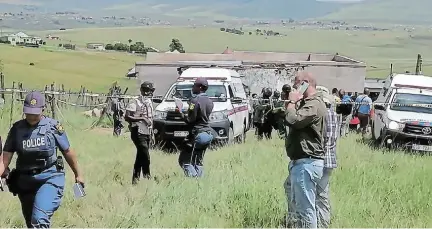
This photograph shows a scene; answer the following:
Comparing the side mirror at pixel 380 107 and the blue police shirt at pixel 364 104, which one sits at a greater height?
the side mirror at pixel 380 107

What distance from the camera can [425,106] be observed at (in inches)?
607

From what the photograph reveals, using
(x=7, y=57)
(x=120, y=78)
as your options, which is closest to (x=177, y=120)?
(x=120, y=78)

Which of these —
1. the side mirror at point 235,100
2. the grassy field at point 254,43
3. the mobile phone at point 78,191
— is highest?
the mobile phone at point 78,191

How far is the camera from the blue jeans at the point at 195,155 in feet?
33.3

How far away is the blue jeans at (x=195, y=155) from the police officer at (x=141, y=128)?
563 mm

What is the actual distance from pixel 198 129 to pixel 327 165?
318cm

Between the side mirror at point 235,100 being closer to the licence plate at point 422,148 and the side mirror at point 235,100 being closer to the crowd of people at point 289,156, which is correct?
the licence plate at point 422,148

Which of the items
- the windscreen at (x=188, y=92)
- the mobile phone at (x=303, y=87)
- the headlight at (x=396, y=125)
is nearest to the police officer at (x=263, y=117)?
the windscreen at (x=188, y=92)

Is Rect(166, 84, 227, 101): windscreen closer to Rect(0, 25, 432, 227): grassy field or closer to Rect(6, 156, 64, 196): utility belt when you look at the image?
Rect(0, 25, 432, 227): grassy field

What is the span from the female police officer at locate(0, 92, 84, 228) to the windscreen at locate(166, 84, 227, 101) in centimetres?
988

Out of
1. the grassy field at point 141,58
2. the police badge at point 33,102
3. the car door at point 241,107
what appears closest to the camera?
the police badge at point 33,102

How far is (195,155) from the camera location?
10289 mm

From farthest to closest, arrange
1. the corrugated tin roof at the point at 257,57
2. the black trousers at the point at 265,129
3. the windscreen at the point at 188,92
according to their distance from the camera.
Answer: the corrugated tin roof at the point at 257,57 < the black trousers at the point at 265,129 < the windscreen at the point at 188,92

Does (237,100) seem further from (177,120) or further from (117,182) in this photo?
(117,182)
